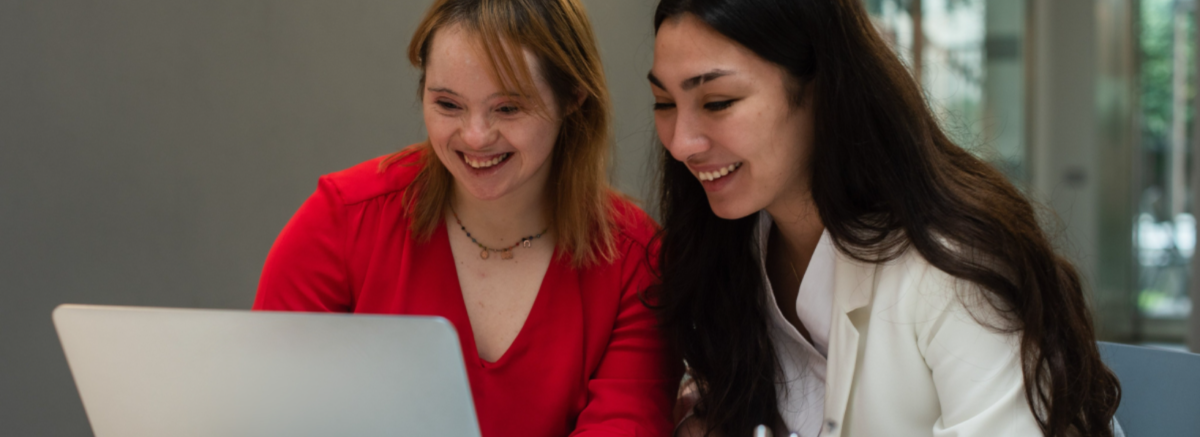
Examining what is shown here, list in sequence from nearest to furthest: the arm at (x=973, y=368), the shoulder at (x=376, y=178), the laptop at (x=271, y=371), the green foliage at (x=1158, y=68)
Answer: the laptop at (x=271, y=371) < the arm at (x=973, y=368) < the shoulder at (x=376, y=178) < the green foliage at (x=1158, y=68)

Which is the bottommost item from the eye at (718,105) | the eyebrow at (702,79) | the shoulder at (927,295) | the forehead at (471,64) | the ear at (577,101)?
the shoulder at (927,295)

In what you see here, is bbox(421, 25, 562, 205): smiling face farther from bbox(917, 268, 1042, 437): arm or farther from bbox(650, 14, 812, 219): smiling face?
bbox(917, 268, 1042, 437): arm

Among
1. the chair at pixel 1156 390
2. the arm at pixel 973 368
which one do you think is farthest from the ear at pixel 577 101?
the chair at pixel 1156 390

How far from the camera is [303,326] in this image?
826 mm

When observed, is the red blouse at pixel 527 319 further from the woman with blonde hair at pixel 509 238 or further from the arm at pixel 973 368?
the arm at pixel 973 368

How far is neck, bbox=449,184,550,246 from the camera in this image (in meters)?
1.55

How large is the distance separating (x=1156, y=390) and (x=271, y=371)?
1.17 m

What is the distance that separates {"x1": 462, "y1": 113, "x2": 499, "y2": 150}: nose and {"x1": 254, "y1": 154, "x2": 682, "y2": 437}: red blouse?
0.23 m

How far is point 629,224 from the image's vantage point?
1591 mm

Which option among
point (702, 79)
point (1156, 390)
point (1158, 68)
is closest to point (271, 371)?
point (702, 79)

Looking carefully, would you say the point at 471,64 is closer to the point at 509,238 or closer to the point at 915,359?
the point at 509,238

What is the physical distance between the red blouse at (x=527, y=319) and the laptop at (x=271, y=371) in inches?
19.8

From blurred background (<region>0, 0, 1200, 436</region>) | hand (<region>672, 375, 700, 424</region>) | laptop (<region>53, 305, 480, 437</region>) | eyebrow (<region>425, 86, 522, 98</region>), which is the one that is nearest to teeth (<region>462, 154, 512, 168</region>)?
eyebrow (<region>425, 86, 522, 98</region>)

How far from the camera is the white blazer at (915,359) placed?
44.7 inches
